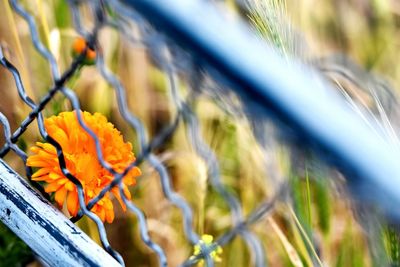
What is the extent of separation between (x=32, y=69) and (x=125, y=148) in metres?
0.67

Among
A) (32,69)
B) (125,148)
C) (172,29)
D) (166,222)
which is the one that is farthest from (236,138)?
(172,29)

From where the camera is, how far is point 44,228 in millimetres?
666

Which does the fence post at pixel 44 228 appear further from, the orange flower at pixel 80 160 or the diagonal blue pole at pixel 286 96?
the diagonal blue pole at pixel 286 96

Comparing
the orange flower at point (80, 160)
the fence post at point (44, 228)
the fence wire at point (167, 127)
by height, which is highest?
the fence wire at point (167, 127)

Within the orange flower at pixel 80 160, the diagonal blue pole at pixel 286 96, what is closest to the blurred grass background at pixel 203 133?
the orange flower at pixel 80 160

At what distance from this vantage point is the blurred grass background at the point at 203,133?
989 mm

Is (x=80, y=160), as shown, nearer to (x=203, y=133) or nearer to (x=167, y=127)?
(x=167, y=127)

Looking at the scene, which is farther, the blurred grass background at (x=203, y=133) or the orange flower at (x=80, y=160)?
the blurred grass background at (x=203, y=133)

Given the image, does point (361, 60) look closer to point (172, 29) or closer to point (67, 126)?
point (67, 126)

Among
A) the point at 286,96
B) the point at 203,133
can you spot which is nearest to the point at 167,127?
the point at 286,96

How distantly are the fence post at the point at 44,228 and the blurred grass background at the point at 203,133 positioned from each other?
192 mm

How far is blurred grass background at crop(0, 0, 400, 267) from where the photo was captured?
0.99 m

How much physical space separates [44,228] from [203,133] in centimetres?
64

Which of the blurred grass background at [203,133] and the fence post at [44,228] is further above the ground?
the blurred grass background at [203,133]
